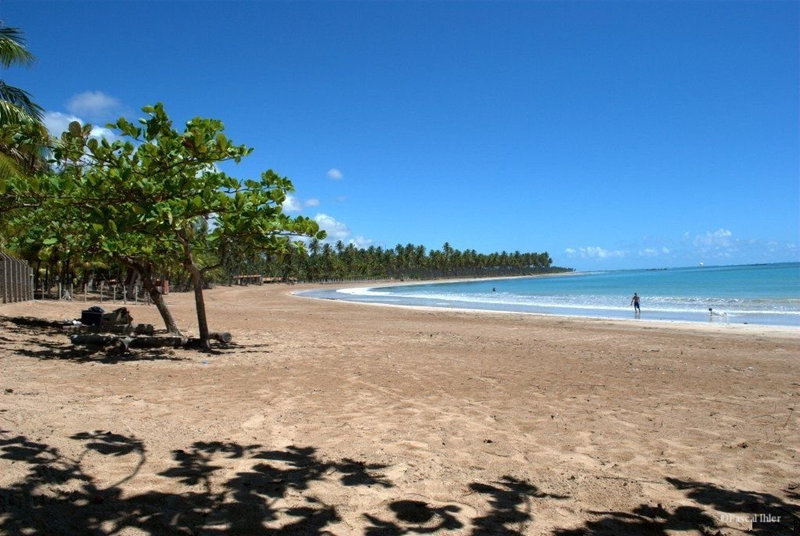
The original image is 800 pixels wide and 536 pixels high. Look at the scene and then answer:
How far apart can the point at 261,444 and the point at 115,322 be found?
932 centimetres

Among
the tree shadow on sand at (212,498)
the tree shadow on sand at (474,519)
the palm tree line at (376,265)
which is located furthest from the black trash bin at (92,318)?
→ the palm tree line at (376,265)

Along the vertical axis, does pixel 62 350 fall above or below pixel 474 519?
above

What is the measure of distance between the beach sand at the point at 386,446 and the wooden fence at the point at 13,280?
44.6ft

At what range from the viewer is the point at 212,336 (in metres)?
11.6

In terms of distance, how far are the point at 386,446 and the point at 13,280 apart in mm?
23251

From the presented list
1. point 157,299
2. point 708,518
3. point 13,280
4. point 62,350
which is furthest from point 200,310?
point 13,280

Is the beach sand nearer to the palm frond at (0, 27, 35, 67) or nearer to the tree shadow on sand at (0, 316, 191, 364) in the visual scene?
the tree shadow on sand at (0, 316, 191, 364)

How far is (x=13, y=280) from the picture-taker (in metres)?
21.8

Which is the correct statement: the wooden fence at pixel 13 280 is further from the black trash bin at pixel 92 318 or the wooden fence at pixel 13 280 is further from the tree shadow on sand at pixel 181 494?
the tree shadow on sand at pixel 181 494

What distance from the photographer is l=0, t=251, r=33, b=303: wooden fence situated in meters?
20.8

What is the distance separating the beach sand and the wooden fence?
13.6 meters

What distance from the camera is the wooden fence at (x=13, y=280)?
20.8m

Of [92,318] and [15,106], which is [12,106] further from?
[92,318]

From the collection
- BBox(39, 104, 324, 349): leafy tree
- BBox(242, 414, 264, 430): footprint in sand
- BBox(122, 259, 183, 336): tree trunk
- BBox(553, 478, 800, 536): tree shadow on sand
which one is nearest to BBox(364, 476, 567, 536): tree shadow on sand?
BBox(553, 478, 800, 536): tree shadow on sand
